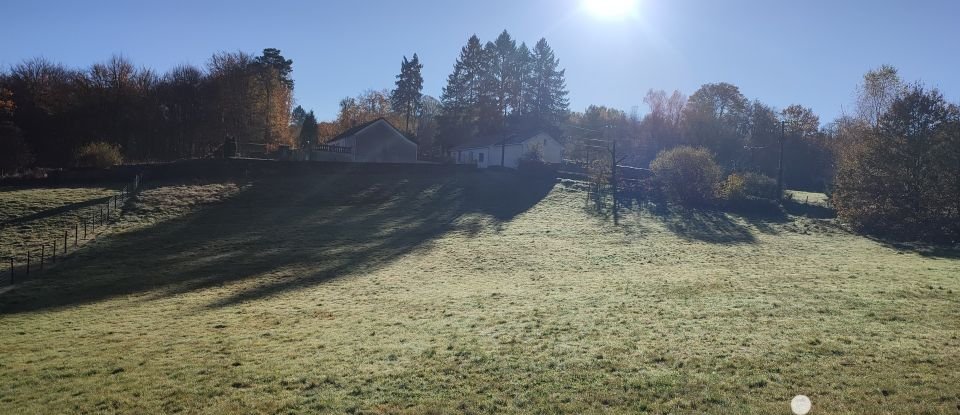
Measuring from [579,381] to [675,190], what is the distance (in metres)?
41.5

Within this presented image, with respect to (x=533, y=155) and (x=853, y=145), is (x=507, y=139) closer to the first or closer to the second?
(x=533, y=155)

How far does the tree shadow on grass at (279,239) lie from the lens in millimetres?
18188

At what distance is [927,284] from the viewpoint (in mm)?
15773

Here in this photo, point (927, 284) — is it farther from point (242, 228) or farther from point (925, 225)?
point (242, 228)

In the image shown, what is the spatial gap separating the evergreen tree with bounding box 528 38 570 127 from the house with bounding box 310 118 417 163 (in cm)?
3453

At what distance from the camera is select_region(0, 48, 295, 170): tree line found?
47.5 meters

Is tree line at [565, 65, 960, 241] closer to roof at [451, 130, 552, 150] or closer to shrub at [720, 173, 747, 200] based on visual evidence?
shrub at [720, 173, 747, 200]

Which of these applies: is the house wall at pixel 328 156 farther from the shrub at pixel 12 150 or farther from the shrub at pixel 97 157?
the shrub at pixel 12 150

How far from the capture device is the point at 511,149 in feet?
200

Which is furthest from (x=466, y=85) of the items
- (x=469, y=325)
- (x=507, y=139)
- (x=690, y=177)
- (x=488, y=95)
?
(x=469, y=325)

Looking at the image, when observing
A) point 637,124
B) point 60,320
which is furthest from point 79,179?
point 637,124

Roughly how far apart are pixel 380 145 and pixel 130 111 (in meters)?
24.7

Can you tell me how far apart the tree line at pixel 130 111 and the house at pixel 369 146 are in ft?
26.8

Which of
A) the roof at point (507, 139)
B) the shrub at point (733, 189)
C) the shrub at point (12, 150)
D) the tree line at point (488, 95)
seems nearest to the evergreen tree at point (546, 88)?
the tree line at point (488, 95)
